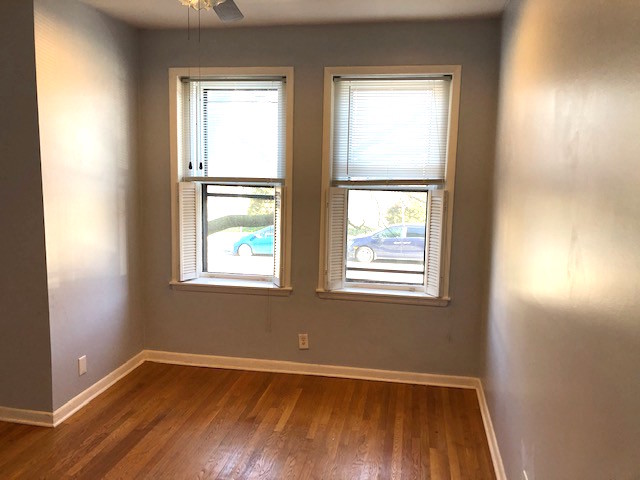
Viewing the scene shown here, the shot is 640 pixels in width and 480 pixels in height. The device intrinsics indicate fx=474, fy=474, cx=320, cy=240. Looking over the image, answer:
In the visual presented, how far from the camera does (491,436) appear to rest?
280 centimetres

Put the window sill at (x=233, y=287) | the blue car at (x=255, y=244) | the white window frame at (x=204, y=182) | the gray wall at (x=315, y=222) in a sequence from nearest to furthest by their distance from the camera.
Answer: the gray wall at (x=315, y=222) < the white window frame at (x=204, y=182) < the window sill at (x=233, y=287) < the blue car at (x=255, y=244)

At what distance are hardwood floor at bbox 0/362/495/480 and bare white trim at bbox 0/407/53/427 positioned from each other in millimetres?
47

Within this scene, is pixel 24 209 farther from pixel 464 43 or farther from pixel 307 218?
pixel 464 43

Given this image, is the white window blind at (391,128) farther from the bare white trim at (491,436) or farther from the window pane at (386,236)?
the bare white trim at (491,436)

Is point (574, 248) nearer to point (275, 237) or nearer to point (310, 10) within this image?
point (310, 10)

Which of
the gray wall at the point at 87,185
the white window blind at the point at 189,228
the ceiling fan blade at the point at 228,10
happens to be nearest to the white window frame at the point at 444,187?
the white window blind at the point at 189,228

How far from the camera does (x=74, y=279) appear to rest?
307 centimetres

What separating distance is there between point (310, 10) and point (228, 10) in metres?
1.09

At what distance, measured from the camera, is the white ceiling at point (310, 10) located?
3.01 meters

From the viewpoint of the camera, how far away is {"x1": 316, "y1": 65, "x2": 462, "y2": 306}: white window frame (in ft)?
11.0

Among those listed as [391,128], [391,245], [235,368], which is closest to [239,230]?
[235,368]

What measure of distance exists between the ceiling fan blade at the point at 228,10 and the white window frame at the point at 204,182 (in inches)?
48.9

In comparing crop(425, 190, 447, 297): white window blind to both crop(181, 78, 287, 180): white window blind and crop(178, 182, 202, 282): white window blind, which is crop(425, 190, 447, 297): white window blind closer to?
crop(181, 78, 287, 180): white window blind

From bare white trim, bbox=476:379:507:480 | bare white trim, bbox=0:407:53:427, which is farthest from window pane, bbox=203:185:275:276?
bare white trim, bbox=476:379:507:480
